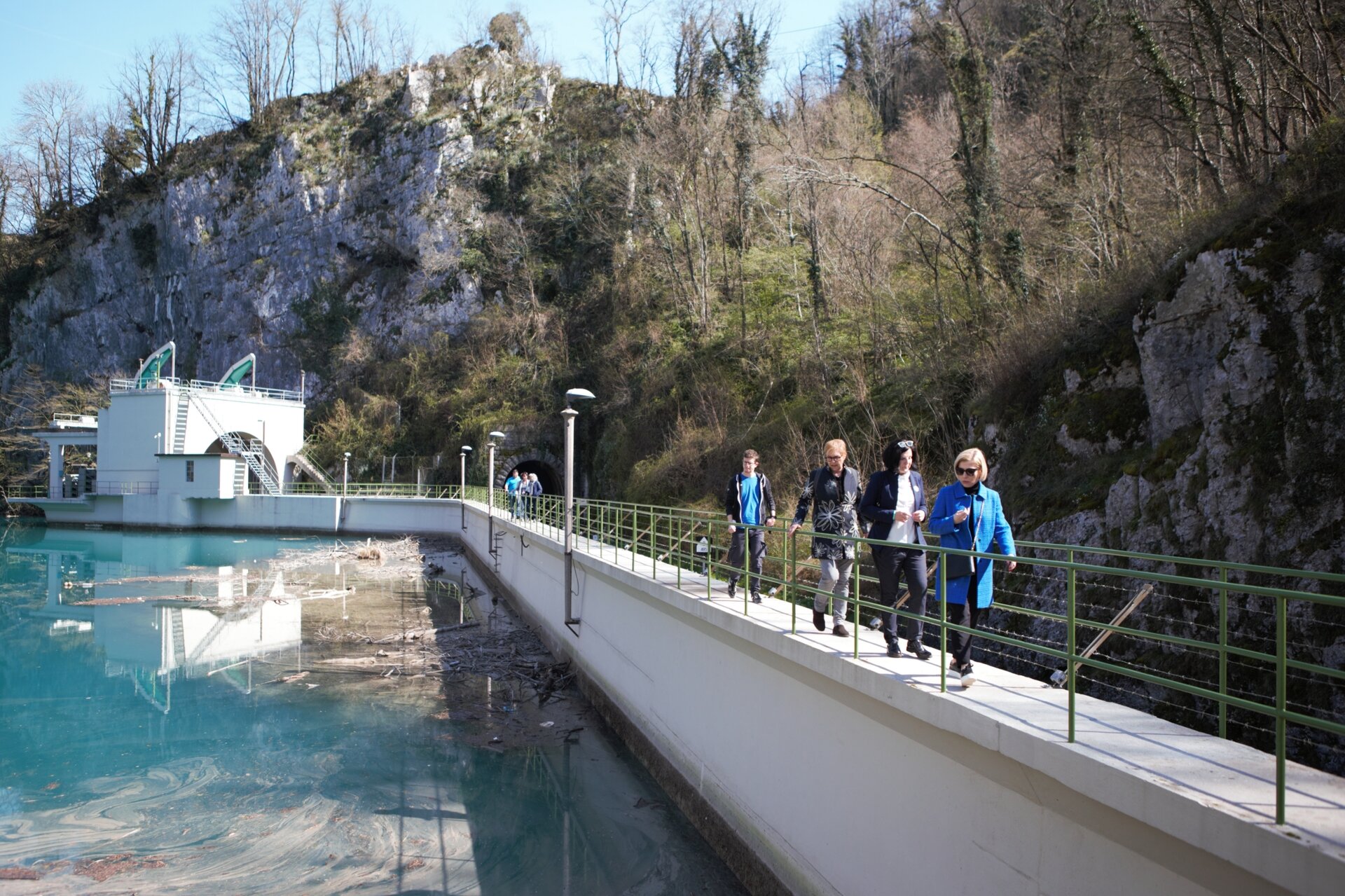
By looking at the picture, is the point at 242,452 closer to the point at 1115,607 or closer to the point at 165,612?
the point at 165,612

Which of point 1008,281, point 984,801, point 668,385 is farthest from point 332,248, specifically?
point 984,801

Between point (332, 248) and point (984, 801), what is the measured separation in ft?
185

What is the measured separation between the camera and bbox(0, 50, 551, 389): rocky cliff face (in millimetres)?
50844

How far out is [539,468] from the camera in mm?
40688

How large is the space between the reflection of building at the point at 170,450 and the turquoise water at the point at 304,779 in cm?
2577

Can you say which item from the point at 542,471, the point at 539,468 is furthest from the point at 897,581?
the point at 542,471

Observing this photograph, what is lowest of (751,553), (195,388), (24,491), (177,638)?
(177,638)

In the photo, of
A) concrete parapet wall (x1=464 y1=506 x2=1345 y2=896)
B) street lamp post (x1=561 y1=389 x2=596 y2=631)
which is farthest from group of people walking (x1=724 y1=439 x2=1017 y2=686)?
street lamp post (x1=561 y1=389 x2=596 y2=631)

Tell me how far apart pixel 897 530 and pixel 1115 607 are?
4.16 m

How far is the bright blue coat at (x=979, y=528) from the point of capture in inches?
209

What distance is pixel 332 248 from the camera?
5375 centimetres

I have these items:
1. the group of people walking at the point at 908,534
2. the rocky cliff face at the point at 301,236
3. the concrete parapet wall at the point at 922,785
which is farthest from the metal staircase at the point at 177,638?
the rocky cliff face at the point at 301,236

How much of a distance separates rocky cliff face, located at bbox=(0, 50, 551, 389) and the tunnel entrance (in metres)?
11.4

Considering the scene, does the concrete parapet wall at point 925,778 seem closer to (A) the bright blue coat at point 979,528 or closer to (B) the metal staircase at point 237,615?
(A) the bright blue coat at point 979,528
